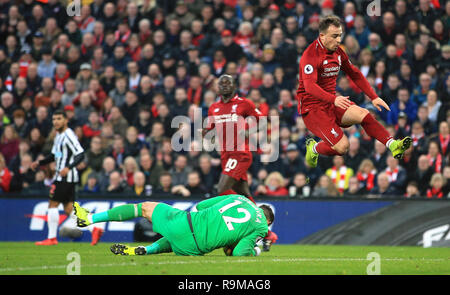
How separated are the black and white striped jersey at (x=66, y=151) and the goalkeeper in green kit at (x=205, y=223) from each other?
4.87 m

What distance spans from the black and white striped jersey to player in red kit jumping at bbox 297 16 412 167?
4.91 meters

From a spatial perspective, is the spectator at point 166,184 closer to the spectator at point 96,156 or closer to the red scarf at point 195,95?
the spectator at point 96,156

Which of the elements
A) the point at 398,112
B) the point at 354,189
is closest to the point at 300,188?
the point at 354,189

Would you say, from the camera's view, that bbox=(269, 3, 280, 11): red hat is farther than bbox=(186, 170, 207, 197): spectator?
Yes

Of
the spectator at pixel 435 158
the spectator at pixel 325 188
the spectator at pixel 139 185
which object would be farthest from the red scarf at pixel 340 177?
the spectator at pixel 139 185

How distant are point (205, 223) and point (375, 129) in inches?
116

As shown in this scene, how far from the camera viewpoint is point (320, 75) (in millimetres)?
10844

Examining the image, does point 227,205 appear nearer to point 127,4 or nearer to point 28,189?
point 28,189

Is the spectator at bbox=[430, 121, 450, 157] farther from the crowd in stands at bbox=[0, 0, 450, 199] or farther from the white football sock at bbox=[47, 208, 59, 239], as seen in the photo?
the white football sock at bbox=[47, 208, 59, 239]

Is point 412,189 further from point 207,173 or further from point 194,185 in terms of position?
point 194,185

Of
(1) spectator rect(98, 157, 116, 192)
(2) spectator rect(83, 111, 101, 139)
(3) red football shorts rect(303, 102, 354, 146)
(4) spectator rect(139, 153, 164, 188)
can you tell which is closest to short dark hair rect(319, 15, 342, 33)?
(3) red football shorts rect(303, 102, 354, 146)

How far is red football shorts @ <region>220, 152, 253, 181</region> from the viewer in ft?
43.6

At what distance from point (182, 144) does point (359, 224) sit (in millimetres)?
4449

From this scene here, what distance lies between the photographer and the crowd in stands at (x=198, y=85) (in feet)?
52.4
